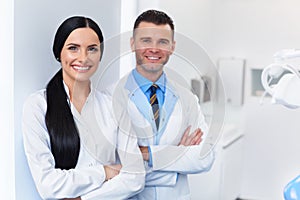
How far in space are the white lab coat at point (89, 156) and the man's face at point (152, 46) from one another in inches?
6.2

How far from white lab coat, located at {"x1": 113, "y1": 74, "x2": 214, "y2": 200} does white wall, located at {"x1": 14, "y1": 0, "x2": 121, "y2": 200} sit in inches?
4.1

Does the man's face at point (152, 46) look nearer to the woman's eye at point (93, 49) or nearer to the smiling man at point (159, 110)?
the smiling man at point (159, 110)

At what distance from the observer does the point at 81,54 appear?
1153 millimetres

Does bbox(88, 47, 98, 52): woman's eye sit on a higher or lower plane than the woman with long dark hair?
higher

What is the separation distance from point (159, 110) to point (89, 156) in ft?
0.81

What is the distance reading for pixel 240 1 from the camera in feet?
9.31

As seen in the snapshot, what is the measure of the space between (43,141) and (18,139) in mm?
105

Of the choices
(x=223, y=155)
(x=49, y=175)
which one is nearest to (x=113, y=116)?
(x=49, y=175)

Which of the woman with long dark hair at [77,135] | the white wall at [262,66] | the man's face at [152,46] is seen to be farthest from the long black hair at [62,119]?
the white wall at [262,66]

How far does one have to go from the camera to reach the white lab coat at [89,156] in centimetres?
112

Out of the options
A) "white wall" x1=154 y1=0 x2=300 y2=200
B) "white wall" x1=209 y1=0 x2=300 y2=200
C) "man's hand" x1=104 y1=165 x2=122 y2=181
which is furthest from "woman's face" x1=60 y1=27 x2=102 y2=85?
"white wall" x1=209 y1=0 x2=300 y2=200

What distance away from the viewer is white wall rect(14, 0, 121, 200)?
117cm
